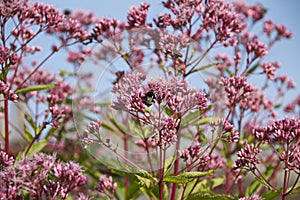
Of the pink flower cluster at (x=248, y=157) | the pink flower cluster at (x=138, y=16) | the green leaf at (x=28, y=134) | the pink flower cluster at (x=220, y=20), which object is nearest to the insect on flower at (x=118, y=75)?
the pink flower cluster at (x=138, y=16)

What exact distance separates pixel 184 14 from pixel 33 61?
64.0 inches

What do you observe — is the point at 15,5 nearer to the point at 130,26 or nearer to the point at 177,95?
the point at 130,26

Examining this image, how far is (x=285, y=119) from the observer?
6.21 feet

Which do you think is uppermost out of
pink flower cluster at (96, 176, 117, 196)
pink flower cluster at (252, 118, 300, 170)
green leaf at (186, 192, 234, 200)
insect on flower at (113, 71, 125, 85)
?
insect on flower at (113, 71, 125, 85)

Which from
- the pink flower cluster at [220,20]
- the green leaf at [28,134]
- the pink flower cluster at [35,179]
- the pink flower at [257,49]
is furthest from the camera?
the pink flower at [257,49]

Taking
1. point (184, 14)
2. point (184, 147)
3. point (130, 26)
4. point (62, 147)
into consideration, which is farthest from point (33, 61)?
point (184, 147)

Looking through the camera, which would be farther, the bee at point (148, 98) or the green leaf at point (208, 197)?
the green leaf at point (208, 197)

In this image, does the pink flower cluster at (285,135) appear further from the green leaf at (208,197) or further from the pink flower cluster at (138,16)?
the pink flower cluster at (138,16)

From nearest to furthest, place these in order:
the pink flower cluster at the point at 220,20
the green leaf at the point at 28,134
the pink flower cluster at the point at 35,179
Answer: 1. the pink flower cluster at the point at 35,179
2. the pink flower cluster at the point at 220,20
3. the green leaf at the point at 28,134

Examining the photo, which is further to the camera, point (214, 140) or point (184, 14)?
point (184, 14)

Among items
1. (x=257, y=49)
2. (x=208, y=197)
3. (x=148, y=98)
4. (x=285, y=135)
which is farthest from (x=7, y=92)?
(x=257, y=49)

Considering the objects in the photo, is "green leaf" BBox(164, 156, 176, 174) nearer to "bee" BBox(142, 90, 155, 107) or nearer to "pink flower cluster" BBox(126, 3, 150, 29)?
"bee" BBox(142, 90, 155, 107)

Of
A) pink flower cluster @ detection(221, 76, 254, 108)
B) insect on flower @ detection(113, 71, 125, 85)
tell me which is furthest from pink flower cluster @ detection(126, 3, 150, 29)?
pink flower cluster @ detection(221, 76, 254, 108)

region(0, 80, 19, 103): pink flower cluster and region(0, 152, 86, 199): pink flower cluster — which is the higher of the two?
region(0, 80, 19, 103): pink flower cluster
